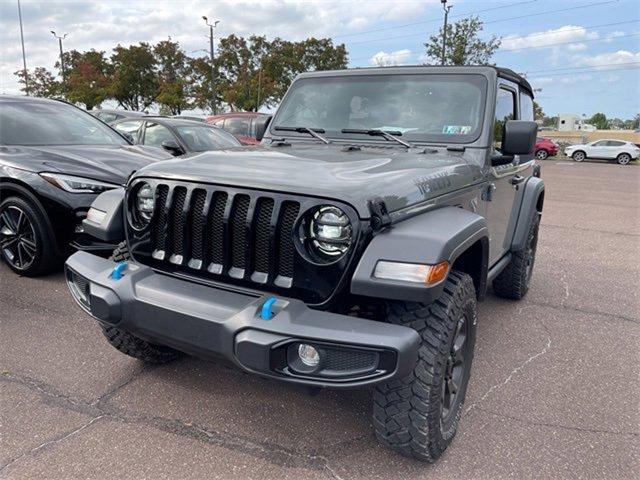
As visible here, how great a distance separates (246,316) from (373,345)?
0.51m

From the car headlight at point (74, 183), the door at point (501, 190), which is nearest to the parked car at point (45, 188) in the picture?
the car headlight at point (74, 183)

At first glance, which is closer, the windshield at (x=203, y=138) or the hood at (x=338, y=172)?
the hood at (x=338, y=172)

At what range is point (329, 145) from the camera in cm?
330

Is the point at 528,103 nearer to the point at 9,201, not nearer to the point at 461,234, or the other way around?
the point at 461,234

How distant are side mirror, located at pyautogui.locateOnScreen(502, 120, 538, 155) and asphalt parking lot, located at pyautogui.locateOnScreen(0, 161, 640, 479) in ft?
4.62

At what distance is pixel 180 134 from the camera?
7543 mm

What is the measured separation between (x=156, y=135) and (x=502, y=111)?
5.72 meters

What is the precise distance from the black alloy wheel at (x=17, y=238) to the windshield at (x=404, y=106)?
8.36 feet

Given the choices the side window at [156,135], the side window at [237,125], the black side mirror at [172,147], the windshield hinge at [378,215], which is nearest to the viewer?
the windshield hinge at [378,215]

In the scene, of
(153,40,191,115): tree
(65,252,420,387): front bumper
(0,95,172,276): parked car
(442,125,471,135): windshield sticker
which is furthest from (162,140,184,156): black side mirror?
(153,40,191,115): tree

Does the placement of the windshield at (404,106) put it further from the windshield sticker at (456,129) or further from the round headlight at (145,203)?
the round headlight at (145,203)

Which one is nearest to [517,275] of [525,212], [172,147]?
[525,212]

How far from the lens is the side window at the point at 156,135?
7.61m

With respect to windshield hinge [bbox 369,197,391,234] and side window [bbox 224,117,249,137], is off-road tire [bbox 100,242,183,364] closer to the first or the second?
windshield hinge [bbox 369,197,391,234]
